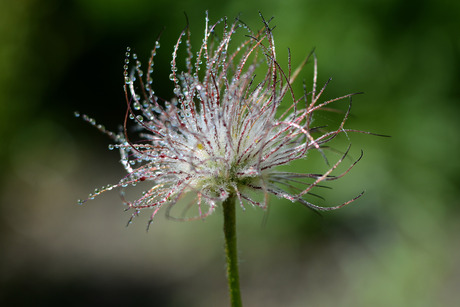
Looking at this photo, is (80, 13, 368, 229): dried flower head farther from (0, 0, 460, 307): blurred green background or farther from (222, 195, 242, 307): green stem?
(0, 0, 460, 307): blurred green background

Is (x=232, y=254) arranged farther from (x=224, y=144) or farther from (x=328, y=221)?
(x=328, y=221)

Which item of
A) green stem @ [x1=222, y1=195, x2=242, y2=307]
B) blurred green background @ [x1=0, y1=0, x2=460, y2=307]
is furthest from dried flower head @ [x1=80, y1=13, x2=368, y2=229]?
blurred green background @ [x1=0, y1=0, x2=460, y2=307]

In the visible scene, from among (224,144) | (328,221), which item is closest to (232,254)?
(224,144)

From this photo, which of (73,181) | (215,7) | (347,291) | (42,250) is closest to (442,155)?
(347,291)

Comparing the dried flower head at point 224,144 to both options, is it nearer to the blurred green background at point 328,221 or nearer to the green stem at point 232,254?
the green stem at point 232,254

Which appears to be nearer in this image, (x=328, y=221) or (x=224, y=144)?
(x=224, y=144)

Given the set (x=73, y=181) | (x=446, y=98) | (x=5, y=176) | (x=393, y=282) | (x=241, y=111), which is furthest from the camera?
(x=73, y=181)

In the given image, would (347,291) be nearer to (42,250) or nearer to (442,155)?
(442,155)
